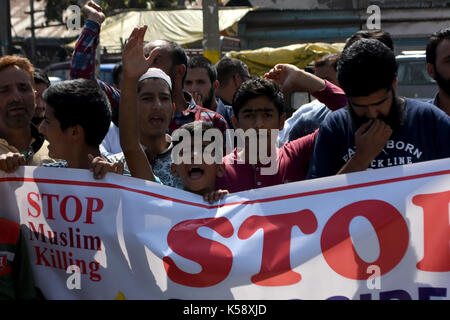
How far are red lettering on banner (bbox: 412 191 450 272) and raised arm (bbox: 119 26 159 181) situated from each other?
1.25 m

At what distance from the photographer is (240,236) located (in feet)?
10.0

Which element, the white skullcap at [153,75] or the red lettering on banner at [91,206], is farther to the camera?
the white skullcap at [153,75]

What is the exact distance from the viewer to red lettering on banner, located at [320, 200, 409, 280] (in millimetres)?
2896

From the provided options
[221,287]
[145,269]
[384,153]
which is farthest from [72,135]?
[384,153]

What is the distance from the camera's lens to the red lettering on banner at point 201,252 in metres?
2.96

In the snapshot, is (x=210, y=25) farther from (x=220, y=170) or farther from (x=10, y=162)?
(x=10, y=162)

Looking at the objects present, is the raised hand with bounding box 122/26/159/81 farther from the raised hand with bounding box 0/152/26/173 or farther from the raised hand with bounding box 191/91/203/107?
the raised hand with bounding box 191/91/203/107

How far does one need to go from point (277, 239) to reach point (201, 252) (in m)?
0.33

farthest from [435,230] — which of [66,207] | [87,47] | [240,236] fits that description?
[87,47]

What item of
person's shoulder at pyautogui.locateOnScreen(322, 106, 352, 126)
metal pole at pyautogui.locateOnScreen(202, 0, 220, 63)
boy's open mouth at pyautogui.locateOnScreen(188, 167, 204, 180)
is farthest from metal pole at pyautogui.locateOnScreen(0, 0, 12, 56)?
person's shoulder at pyautogui.locateOnScreen(322, 106, 352, 126)
